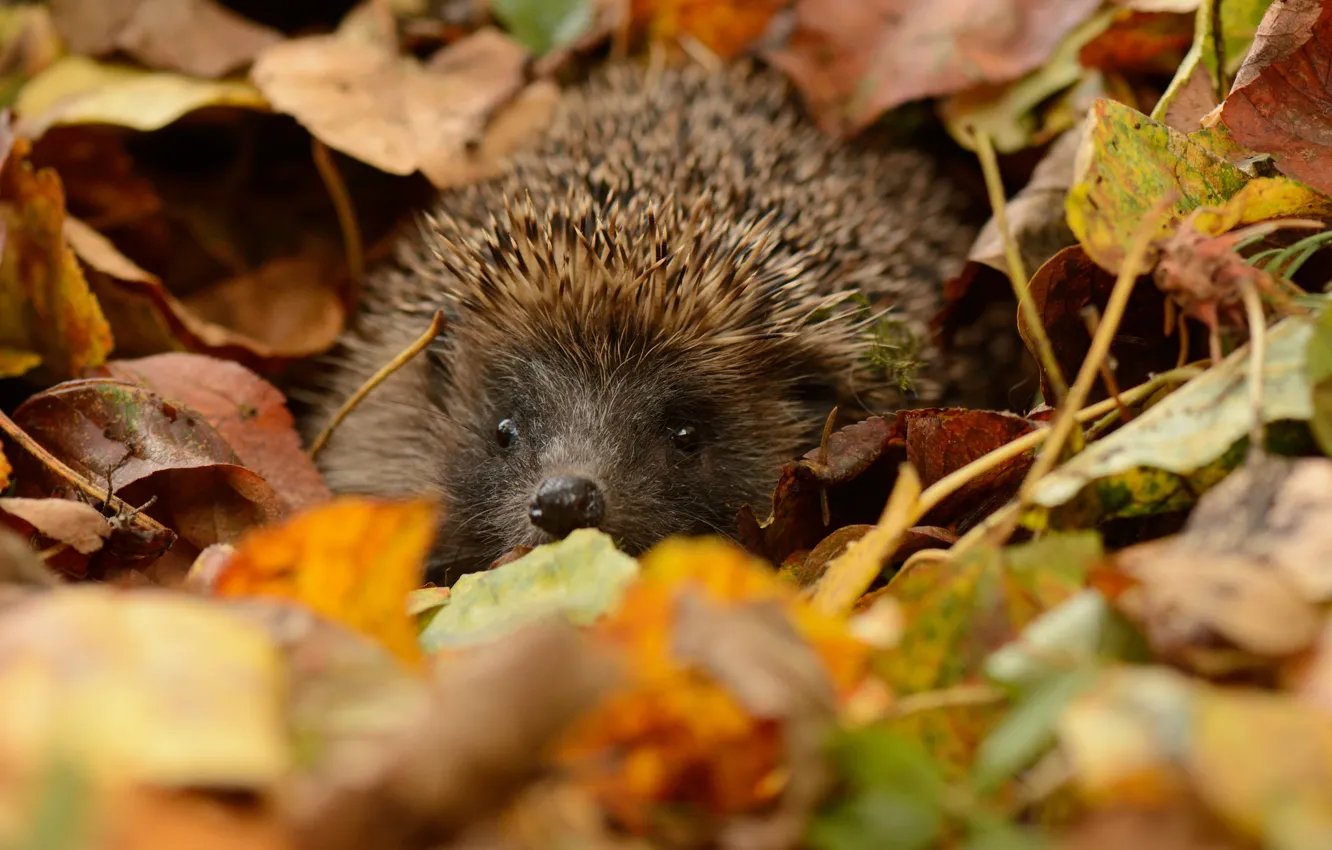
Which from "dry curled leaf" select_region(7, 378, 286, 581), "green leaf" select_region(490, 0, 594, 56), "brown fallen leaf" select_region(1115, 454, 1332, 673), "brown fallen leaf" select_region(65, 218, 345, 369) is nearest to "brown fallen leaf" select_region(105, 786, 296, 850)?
"brown fallen leaf" select_region(1115, 454, 1332, 673)

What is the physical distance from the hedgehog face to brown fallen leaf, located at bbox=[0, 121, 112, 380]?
2.02 ft

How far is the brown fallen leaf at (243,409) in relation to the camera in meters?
2.03

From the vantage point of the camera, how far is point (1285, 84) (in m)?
1.68

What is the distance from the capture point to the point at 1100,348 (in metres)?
1.33

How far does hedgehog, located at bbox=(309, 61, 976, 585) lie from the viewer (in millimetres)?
2031

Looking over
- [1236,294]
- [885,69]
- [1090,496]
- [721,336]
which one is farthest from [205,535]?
[885,69]

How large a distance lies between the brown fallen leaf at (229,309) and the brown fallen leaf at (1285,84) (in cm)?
170

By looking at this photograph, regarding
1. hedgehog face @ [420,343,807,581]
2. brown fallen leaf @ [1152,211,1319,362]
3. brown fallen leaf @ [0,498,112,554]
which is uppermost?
brown fallen leaf @ [1152,211,1319,362]

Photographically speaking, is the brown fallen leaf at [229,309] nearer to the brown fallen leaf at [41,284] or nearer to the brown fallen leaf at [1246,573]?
the brown fallen leaf at [41,284]

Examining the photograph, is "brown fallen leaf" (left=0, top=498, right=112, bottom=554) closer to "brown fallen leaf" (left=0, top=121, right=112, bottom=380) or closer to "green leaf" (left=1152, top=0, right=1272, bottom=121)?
"brown fallen leaf" (left=0, top=121, right=112, bottom=380)

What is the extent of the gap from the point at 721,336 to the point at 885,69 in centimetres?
75

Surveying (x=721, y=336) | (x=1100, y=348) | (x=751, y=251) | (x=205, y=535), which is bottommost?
(x=205, y=535)

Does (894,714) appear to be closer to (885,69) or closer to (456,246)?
(456,246)

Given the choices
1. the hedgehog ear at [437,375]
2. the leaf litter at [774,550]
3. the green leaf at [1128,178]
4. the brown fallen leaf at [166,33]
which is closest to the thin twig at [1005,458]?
the leaf litter at [774,550]
